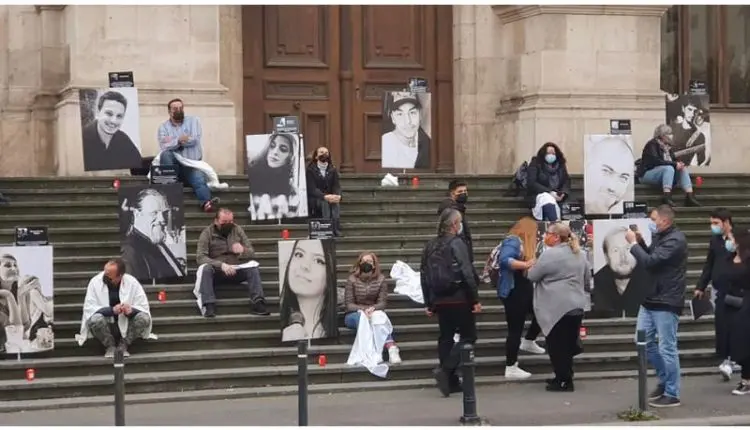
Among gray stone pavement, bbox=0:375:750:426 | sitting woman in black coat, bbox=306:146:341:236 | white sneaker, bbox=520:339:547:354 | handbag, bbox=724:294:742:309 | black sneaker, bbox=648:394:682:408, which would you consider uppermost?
sitting woman in black coat, bbox=306:146:341:236

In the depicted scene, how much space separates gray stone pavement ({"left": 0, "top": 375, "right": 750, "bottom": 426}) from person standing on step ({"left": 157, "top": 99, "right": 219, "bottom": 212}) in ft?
13.1

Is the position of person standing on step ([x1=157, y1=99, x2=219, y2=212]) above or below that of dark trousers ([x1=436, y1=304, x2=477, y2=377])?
above

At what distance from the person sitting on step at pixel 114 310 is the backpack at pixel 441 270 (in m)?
2.98

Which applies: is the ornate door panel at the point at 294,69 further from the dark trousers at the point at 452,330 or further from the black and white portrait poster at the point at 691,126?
the dark trousers at the point at 452,330

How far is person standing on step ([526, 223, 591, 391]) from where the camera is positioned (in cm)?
1286

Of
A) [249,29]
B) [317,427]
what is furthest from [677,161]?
[317,427]

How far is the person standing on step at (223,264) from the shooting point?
14.0 m

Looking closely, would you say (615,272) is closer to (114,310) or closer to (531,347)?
(531,347)

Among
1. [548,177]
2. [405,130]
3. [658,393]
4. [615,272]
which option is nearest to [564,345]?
[658,393]

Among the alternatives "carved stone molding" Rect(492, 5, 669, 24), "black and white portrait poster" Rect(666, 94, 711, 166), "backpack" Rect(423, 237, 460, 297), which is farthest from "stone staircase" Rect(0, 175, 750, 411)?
"carved stone molding" Rect(492, 5, 669, 24)

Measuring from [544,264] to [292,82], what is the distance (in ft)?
29.2

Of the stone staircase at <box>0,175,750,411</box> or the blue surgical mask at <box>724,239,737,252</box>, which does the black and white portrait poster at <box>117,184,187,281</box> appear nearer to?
the stone staircase at <box>0,175,750,411</box>

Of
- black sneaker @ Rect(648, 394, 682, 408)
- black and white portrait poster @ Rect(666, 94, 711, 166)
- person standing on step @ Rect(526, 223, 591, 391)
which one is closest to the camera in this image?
black sneaker @ Rect(648, 394, 682, 408)

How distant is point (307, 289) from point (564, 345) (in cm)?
275
